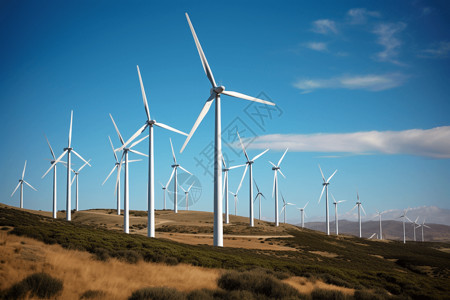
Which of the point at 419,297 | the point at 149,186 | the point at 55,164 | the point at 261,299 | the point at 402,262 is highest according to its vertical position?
the point at 55,164

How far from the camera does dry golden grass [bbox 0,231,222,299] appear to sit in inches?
674

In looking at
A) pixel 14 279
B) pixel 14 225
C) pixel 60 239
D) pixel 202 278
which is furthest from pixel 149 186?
pixel 14 279

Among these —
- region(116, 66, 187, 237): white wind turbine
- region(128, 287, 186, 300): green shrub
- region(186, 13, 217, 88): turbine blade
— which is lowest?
region(128, 287, 186, 300): green shrub

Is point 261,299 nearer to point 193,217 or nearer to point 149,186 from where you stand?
point 149,186

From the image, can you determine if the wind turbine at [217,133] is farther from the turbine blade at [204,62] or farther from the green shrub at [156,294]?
the green shrub at [156,294]

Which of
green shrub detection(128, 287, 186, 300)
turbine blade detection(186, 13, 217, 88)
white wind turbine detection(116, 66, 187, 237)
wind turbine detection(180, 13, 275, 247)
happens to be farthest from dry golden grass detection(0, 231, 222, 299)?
white wind turbine detection(116, 66, 187, 237)

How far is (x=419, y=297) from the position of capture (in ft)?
97.6

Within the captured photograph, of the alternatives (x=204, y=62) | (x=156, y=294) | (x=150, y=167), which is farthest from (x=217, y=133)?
(x=156, y=294)

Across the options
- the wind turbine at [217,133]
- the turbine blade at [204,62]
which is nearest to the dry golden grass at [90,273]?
the wind turbine at [217,133]

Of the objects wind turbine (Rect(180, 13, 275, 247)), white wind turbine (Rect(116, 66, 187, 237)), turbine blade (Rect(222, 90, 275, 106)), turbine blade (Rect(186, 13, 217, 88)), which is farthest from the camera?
white wind turbine (Rect(116, 66, 187, 237))

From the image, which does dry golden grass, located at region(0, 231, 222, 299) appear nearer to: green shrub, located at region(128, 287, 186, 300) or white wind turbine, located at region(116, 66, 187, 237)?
green shrub, located at region(128, 287, 186, 300)

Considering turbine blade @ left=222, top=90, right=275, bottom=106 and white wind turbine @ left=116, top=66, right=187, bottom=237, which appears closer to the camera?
turbine blade @ left=222, top=90, right=275, bottom=106

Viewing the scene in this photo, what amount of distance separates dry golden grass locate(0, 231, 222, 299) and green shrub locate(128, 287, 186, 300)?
1.75 ft

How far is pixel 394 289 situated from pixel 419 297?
2228mm
